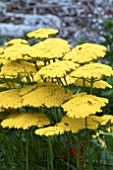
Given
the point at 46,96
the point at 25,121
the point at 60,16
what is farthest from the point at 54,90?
the point at 60,16

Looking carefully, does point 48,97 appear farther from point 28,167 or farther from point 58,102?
point 28,167

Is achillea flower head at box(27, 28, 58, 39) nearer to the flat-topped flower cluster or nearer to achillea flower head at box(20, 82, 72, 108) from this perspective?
the flat-topped flower cluster

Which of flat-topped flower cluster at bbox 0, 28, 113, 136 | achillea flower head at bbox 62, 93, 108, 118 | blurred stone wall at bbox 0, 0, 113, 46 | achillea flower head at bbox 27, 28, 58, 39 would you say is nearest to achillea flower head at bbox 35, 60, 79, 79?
flat-topped flower cluster at bbox 0, 28, 113, 136

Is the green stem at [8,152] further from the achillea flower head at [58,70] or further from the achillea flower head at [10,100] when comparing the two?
the achillea flower head at [58,70]

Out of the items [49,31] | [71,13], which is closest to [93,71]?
[49,31]

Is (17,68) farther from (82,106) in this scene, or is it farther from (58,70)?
(82,106)

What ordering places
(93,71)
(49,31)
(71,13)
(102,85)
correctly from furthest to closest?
(71,13) < (49,31) < (102,85) < (93,71)
